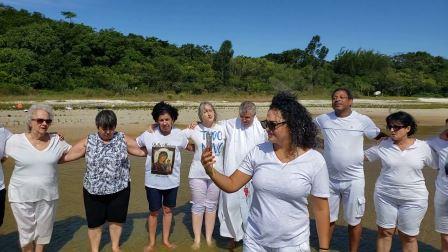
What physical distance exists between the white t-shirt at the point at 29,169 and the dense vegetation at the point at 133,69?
36.7 m

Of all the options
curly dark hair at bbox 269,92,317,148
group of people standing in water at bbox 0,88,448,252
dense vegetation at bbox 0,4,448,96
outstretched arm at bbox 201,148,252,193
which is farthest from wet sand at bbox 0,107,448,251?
dense vegetation at bbox 0,4,448,96

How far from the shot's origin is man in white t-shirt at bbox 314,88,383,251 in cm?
488

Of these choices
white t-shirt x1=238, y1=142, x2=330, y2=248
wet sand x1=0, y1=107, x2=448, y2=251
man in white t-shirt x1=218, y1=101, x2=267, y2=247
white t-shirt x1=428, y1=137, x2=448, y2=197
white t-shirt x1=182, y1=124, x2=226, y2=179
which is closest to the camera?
white t-shirt x1=238, y1=142, x2=330, y2=248

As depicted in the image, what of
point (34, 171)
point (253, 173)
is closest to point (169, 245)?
point (34, 171)

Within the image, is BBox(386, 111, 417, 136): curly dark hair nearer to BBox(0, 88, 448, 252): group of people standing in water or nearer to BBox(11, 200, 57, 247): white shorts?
BBox(0, 88, 448, 252): group of people standing in water

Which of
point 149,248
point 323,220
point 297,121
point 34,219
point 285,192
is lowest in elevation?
point 149,248

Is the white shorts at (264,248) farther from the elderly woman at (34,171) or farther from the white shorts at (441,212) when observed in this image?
the elderly woman at (34,171)

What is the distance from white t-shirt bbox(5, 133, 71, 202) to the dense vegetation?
3670 centimetres

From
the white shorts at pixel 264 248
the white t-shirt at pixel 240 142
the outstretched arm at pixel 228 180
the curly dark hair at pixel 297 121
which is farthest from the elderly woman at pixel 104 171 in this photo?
the curly dark hair at pixel 297 121

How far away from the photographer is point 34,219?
14.7 feet

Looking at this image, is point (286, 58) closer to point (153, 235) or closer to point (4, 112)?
point (4, 112)

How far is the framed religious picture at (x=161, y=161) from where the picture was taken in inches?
204

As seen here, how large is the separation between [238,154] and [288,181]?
8.18 feet

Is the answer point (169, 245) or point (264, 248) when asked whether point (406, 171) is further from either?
point (169, 245)
